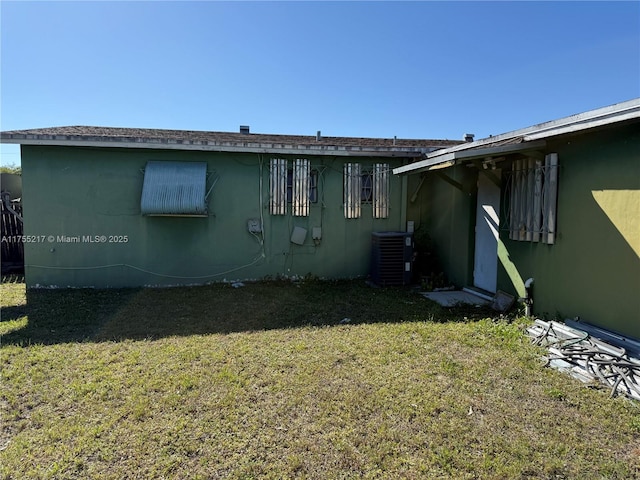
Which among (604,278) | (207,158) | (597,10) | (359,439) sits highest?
(597,10)

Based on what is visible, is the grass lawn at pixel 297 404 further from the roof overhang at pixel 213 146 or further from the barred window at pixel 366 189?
the roof overhang at pixel 213 146

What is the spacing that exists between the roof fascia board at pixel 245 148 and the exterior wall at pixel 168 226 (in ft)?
0.83

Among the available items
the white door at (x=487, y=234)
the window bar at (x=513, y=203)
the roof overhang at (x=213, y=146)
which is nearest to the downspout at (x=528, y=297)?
the window bar at (x=513, y=203)

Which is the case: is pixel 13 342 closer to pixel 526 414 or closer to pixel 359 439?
pixel 359 439

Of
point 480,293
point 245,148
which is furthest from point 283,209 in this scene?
point 480,293

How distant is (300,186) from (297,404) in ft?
18.5

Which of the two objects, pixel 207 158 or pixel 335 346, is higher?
pixel 207 158

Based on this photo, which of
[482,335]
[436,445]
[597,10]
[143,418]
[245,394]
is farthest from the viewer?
[597,10]

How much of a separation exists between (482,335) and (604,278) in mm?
1564

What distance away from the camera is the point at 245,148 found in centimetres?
741

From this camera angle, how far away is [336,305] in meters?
6.14

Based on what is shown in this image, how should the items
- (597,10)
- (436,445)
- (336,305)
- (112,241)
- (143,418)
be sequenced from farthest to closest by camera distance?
1. (112,241)
2. (336,305)
3. (597,10)
4. (143,418)
5. (436,445)

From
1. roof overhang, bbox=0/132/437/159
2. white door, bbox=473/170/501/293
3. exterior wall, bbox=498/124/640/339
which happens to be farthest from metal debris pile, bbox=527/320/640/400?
roof overhang, bbox=0/132/437/159

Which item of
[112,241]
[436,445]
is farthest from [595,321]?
[112,241]
